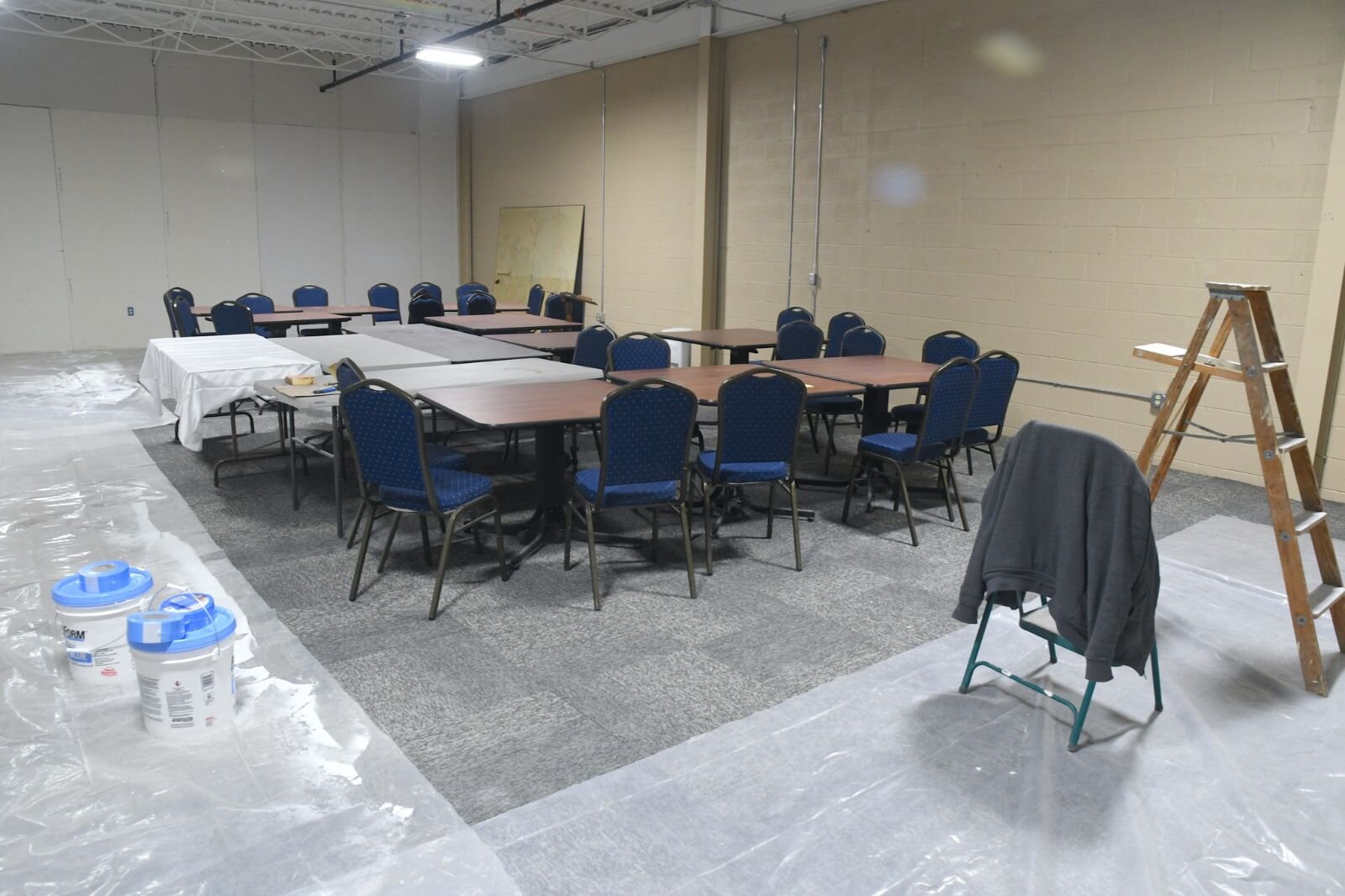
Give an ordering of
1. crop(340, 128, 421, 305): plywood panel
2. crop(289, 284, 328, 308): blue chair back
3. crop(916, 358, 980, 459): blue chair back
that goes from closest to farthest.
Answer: crop(916, 358, 980, 459): blue chair back < crop(289, 284, 328, 308): blue chair back < crop(340, 128, 421, 305): plywood panel

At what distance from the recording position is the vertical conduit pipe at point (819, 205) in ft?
25.3

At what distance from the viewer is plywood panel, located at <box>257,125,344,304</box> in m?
11.7

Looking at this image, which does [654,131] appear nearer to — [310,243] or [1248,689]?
[310,243]

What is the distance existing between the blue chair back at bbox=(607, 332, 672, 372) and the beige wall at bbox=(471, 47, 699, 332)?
3848 millimetres

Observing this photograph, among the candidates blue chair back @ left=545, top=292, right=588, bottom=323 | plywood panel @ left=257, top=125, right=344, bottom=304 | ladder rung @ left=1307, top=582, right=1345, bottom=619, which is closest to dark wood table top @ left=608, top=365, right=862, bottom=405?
ladder rung @ left=1307, top=582, right=1345, bottom=619

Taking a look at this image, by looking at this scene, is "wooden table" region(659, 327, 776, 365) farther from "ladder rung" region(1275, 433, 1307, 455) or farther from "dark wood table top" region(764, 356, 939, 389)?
"ladder rung" region(1275, 433, 1307, 455)

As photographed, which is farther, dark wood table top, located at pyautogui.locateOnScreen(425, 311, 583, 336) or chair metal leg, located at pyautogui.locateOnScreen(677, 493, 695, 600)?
dark wood table top, located at pyautogui.locateOnScreen(425, 311, 583, 336)

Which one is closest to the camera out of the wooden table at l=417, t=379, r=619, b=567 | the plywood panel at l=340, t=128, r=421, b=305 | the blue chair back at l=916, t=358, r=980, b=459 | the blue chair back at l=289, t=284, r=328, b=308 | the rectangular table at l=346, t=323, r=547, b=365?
the wooden table at l=417, t=379, r=619, b=567

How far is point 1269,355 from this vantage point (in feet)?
9.87

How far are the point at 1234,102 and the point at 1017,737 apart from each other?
4.52m

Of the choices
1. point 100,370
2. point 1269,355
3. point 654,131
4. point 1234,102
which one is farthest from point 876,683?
point 100,370

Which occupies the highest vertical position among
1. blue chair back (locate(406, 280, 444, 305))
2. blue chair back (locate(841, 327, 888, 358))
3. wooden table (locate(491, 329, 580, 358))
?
blue chair back (locate(406, 280, 444, 305))

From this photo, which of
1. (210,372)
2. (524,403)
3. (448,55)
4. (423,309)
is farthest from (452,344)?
(448,55)

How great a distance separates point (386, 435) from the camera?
3352 millimetres
